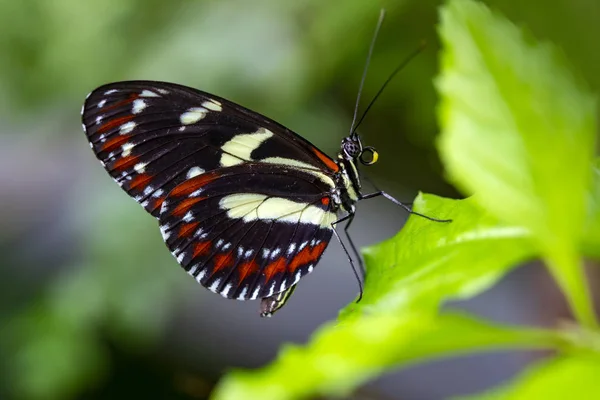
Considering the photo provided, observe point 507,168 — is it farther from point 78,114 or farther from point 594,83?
point 78,114

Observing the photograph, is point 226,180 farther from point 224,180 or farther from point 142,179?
point 142,179

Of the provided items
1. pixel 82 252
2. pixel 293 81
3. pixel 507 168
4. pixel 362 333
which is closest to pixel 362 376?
pixel 362 333

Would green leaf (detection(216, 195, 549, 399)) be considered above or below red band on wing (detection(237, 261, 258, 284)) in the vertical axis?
above

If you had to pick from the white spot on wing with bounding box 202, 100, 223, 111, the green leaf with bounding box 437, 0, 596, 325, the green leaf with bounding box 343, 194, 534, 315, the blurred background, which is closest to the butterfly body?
the white spot on wing with bounding box 202, 100, 223, 111

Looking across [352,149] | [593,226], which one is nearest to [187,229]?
A: [352,149]

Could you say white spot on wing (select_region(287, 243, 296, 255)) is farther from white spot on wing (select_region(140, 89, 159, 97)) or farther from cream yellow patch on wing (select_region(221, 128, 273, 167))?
white spot on wing (select_region(140, 89, 159, 97))
